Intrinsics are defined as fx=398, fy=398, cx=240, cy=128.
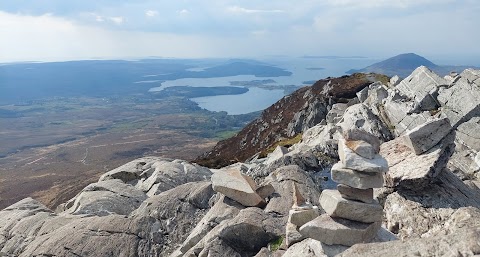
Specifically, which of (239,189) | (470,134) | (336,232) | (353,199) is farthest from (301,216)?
(470,134)

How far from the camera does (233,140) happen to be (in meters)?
96.4

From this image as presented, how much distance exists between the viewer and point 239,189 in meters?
21.4

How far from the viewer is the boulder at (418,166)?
55.7ft

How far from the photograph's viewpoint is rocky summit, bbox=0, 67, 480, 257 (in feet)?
48.1

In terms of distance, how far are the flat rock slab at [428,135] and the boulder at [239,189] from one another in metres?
8.32

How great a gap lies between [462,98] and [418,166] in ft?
96.2

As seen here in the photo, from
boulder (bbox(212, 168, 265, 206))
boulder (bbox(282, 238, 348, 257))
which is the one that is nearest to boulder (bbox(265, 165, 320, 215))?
boulder (bbox(212, 168, 265, 206))

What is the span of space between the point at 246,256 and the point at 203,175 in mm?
17768

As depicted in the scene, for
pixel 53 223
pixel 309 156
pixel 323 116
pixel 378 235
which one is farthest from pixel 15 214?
pixel 323 116

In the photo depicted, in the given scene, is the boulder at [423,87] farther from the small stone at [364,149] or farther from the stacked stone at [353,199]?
the small stone at [364,149]

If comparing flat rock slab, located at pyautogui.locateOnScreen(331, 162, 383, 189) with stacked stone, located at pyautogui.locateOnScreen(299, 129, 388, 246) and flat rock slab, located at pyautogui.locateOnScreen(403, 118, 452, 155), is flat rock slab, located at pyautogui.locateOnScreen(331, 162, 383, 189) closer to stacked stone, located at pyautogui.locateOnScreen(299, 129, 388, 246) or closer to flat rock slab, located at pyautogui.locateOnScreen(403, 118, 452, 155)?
stacked stone, located at pyautogui.locateOnScreen(299, 129, 388, 246)

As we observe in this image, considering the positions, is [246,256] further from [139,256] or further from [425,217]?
[425,217]

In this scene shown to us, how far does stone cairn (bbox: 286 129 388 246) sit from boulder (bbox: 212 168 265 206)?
608cm

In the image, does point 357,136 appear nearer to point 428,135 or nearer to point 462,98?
point 428,135
